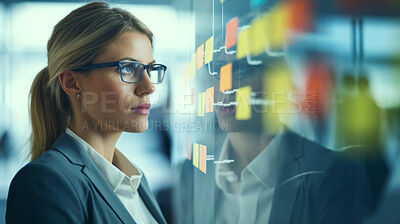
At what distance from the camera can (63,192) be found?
859 mm

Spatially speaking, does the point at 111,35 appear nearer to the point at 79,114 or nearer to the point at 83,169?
the point at 79,114

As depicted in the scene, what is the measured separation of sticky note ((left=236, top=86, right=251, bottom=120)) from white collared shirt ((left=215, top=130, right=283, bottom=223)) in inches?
5.6

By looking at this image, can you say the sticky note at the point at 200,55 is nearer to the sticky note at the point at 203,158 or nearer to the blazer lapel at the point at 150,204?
the sticky note at the point at 203,158

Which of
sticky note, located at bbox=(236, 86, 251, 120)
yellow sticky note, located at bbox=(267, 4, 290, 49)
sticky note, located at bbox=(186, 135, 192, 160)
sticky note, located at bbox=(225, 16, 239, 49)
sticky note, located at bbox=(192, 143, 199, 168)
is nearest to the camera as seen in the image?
yellow sticky note, located at bbox=(267, 4, 290, 49)

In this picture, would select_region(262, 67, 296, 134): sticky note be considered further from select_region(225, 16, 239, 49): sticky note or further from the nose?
the nose

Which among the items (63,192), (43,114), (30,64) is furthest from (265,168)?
(30,64)

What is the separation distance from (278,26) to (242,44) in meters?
0.26

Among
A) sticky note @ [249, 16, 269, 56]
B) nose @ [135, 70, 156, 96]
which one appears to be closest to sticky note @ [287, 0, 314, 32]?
sticky note @ [249, 16, 269, 56]

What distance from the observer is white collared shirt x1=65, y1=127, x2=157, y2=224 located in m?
1.08

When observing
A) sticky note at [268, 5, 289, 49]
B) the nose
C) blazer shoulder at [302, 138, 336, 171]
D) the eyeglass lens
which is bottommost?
blazer shoulder at [302, 138, 336, 171]

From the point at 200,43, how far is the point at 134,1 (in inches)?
51.1

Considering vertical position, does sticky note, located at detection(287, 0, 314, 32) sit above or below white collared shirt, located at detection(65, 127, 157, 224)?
above

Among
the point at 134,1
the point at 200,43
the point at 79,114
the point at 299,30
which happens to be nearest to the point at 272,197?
the point at 299,30

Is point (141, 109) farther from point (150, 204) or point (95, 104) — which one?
point (150, 204)
